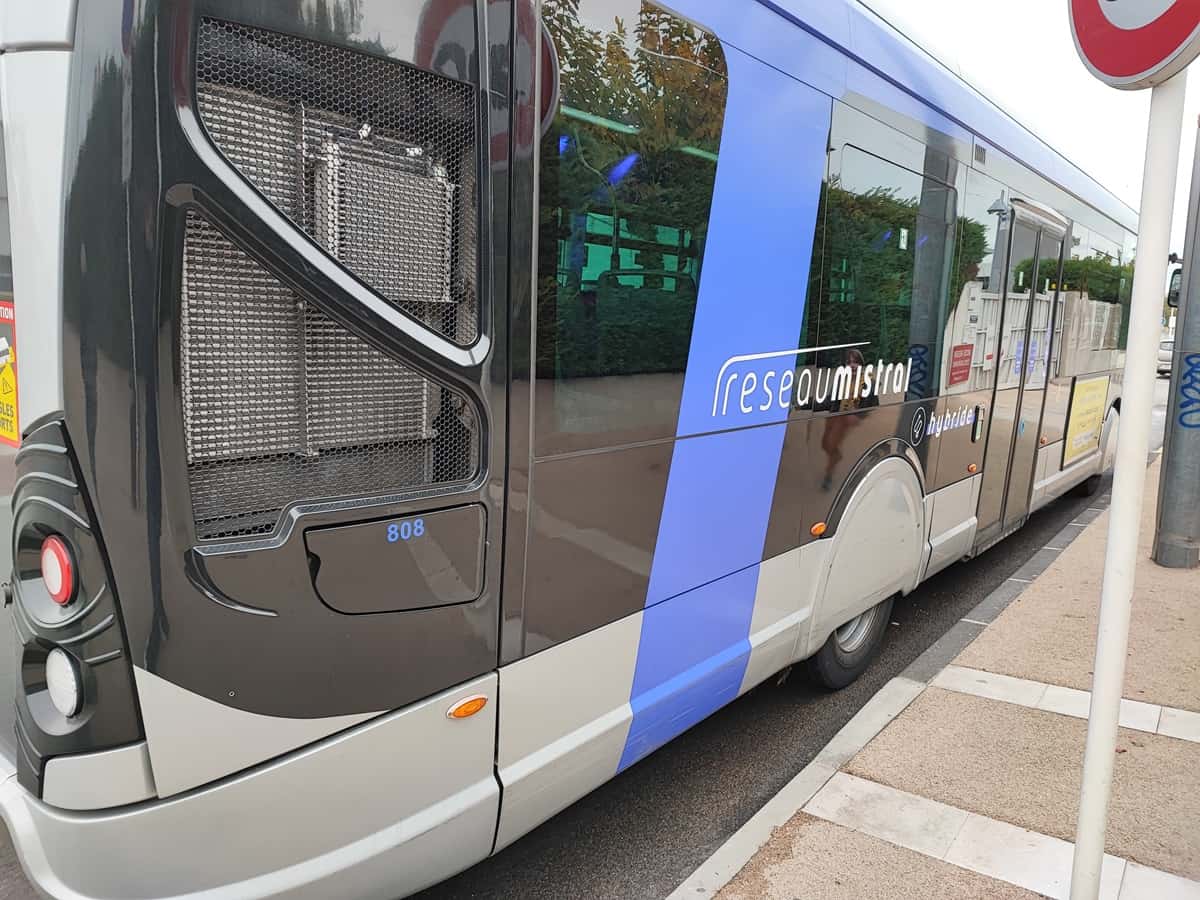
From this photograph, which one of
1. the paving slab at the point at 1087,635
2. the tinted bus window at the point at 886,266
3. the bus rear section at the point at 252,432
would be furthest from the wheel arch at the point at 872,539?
the bus rear section at the point at 252,432

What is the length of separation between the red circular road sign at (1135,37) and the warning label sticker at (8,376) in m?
2.45

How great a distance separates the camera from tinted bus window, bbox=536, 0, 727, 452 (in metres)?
2.27

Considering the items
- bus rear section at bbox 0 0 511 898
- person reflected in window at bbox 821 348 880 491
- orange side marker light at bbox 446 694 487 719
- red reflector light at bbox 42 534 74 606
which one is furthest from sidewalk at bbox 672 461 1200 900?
red reflector light at bbox 42 534 74 606

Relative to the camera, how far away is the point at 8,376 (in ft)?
6.07

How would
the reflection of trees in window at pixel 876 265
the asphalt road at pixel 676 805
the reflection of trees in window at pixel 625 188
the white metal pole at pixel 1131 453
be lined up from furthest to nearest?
the reflection of trees in window at pixel 876 265
the asphalt road at pixel 676 805
the reflection of trees in window at pixel 625 188
the white metal pole at pixel 1131 453

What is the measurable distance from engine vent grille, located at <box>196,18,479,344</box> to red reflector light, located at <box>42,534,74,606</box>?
780 millimetres

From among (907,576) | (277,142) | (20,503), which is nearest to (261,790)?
(20,503)

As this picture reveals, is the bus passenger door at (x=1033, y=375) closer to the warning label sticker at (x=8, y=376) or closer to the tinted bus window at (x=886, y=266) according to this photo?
the tinted bus window at (x=886, y=266)

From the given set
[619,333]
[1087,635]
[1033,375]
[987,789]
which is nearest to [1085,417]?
[1033,375]

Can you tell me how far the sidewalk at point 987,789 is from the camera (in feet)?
9.04

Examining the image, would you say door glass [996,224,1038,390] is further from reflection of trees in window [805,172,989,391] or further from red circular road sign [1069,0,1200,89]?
red circular road sign [1069,0,1200,89]

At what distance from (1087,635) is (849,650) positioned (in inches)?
60.5

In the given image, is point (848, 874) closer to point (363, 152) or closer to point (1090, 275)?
point (363, 152)

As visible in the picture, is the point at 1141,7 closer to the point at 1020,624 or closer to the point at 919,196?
the point at 919,196
